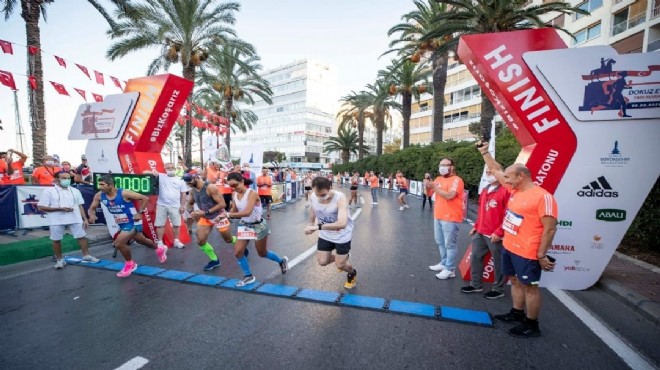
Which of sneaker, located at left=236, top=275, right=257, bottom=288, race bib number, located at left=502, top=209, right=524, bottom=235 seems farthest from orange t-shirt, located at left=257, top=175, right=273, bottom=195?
race bib number, located at left=502, top=209, right=524, bottom=235

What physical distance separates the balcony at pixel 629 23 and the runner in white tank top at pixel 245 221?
3274 centimetres

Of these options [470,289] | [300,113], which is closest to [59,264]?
[470,289]

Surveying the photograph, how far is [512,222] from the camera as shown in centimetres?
352

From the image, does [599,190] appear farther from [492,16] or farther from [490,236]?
[492,16]

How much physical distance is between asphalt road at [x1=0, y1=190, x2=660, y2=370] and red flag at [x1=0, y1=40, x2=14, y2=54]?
271 inches

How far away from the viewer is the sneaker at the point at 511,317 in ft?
11.9

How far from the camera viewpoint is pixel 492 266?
4.88 metres

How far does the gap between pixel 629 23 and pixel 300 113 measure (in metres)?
67.6

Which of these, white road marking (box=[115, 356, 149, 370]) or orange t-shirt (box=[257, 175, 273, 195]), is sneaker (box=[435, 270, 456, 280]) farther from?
orange t-shirt (box=[257, 175, 273, 195])

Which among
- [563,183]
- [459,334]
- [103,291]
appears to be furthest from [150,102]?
[563,183]

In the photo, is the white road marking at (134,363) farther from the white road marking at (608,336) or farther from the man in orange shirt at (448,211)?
the white road marking at (608,336)

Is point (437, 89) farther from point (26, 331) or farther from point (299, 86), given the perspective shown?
point (299, 86)

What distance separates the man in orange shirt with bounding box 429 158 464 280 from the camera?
5055mm

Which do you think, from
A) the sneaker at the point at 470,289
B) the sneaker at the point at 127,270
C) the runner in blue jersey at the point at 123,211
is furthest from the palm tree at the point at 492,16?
the sneaker at the point at 127,270
